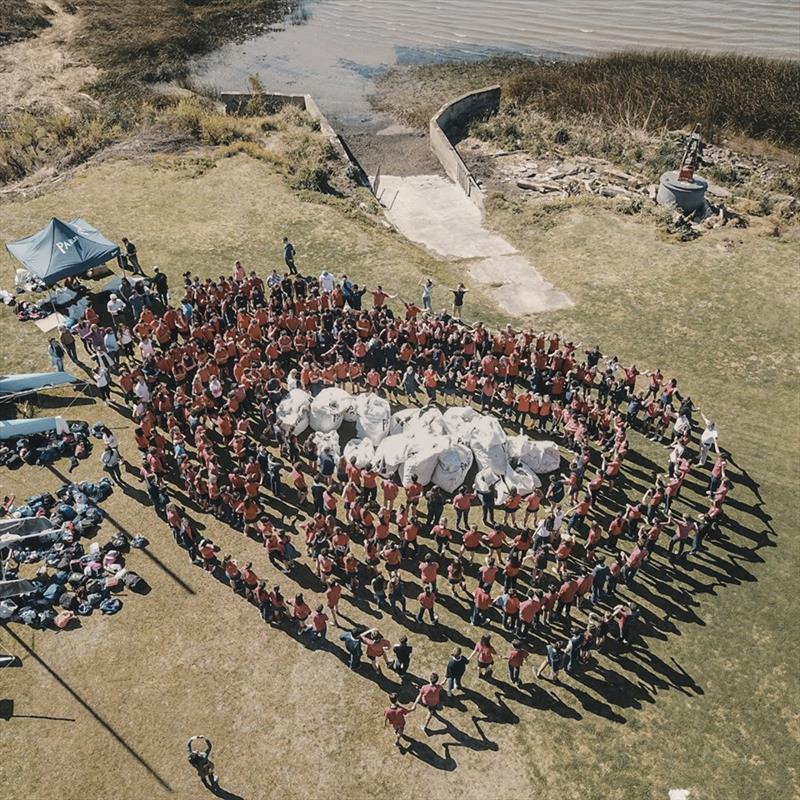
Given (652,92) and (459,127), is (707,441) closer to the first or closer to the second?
(459,127)

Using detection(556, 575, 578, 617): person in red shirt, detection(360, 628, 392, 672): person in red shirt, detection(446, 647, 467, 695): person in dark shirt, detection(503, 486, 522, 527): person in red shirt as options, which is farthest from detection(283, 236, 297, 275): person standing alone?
detection(446, 647, 467, 695): person in dark shirt

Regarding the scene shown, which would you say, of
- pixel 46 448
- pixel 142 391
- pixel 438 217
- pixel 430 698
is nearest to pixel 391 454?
pixel 430 698

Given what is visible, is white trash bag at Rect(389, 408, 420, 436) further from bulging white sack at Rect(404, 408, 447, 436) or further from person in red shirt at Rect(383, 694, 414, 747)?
person in red shirt at Rect(383, 694, 414, 747)

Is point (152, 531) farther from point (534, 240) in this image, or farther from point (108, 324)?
point (534, 240)

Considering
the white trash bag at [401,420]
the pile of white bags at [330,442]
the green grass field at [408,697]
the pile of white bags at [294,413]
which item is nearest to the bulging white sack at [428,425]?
the white trash bag at [401,420]

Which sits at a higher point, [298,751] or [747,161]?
[747,161]

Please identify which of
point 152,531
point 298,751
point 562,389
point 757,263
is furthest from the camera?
point 757,263

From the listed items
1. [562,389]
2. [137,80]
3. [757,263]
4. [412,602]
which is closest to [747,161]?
[757,263]
